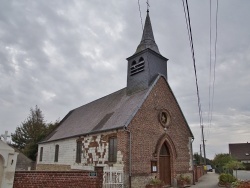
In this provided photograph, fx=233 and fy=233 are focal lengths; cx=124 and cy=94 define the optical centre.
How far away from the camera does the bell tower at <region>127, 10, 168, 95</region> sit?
1827 cm

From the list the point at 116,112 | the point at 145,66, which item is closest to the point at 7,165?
the point at 116,112

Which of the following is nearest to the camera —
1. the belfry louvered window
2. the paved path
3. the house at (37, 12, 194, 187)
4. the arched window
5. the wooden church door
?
the house at (37, 12, 194, 187)

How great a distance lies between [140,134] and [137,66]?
6.55 metres

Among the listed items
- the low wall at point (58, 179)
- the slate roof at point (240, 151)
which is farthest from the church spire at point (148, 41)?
the slate roof at point (240, 151)

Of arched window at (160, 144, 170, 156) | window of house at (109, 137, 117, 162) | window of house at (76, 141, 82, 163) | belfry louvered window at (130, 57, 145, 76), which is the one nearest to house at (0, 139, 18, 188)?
window of house at (109, 137, 117, 162)

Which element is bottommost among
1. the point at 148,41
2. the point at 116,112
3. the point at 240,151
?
the point at 240,151

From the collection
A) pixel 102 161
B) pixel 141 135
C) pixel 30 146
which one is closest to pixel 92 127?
pixel 102 161

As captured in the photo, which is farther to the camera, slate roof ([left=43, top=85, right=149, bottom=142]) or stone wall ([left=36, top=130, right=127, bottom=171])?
slate roof ([left=43, top=85, right=149, bottom=142])

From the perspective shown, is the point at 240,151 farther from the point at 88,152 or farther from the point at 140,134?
the point at 88,152

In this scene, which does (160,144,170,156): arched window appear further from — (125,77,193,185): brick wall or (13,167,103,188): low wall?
(13,167,103,188): low wall

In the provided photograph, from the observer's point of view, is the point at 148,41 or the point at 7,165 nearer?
the point at 7,165

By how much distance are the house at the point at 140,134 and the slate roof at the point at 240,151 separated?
126ft

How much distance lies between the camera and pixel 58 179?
8914 millimetres

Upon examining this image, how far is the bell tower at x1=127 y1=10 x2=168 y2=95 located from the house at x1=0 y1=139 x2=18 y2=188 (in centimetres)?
1169
